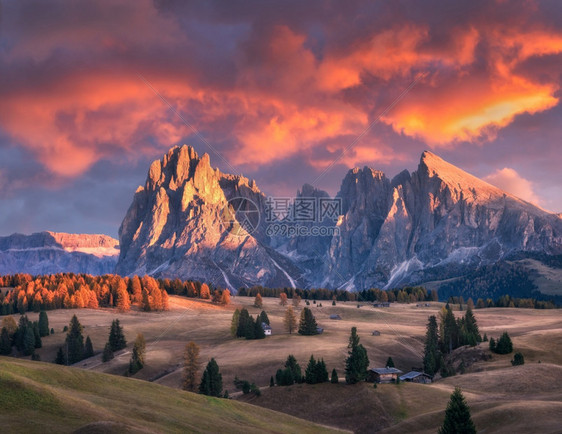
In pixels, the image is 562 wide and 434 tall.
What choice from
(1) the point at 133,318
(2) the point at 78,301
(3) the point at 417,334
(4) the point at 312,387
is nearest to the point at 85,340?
(1) the point at 133,318

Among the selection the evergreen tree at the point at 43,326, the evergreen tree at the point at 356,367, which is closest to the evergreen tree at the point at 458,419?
the evergreen tree at the point at 356,367

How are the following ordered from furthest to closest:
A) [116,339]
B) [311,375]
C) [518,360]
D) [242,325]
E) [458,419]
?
[242,325], [116,339], [518,360], [311,375], [458,419]

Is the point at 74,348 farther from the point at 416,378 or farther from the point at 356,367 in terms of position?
the point at 416,378

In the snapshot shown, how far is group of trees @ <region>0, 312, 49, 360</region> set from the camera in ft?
458

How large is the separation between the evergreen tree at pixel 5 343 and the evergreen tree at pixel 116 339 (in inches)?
1109

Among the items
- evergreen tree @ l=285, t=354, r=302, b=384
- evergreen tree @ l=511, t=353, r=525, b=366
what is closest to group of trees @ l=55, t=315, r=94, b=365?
evergreen tree @ l=285, t=354, r=302, b=384

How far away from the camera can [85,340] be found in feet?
477

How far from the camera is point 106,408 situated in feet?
143

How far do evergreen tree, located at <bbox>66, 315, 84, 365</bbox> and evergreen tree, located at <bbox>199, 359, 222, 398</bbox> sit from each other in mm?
57678

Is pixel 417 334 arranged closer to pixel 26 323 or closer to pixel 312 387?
pixel 312 387

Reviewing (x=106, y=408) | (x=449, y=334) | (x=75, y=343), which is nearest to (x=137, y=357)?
(x=75, y=343)

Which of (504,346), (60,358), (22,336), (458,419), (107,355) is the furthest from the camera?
(22,336)

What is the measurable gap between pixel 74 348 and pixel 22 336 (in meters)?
19.1

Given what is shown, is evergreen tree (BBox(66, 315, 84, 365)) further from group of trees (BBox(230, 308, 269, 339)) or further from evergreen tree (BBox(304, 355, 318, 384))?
evergreen tree (BBox(304, 355, 318, 384))
